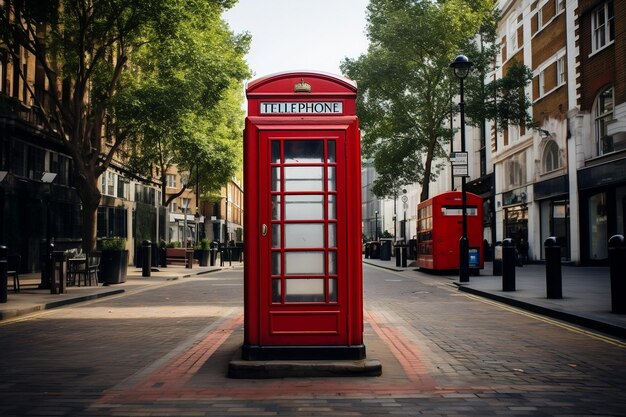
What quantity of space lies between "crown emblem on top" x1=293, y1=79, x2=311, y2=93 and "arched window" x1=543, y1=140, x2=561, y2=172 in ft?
90.1

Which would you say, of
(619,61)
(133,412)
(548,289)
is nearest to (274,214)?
(133,412)

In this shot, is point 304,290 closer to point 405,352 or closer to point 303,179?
point 303,179

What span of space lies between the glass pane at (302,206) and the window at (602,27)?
76.6ft

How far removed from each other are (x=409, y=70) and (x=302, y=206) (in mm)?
29393

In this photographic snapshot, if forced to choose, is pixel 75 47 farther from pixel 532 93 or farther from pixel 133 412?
pixel 532 93

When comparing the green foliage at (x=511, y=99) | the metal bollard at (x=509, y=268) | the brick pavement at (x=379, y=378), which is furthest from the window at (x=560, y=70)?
the brick pavement at (x=379, y=378)

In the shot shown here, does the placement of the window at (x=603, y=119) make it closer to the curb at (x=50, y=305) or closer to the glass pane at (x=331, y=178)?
the curb at (x=50, y=305)

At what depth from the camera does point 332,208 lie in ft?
20.9

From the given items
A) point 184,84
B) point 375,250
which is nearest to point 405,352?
point 184,84

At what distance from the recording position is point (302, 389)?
566 centimetres

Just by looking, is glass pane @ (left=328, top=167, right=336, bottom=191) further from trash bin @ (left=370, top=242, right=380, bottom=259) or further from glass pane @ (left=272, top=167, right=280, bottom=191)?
trash bin @ (left=370, top=242, right=380, bottom=259)

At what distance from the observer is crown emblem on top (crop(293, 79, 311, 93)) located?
21.1 ft

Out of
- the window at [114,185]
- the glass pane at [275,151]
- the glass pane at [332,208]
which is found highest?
the window at [114,185]

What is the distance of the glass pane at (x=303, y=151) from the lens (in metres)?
6.38
